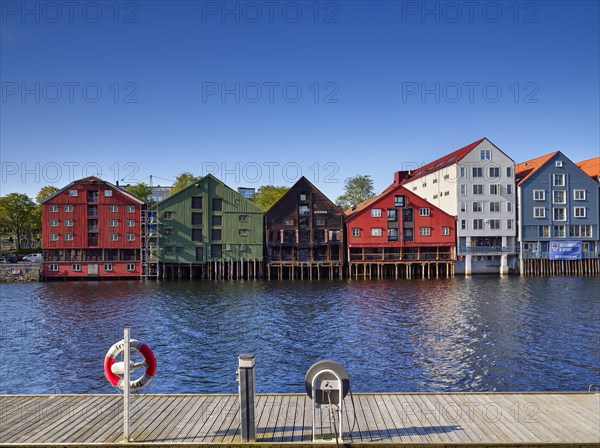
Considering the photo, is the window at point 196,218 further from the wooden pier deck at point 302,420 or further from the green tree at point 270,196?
the wooden pier deck at point 302,420

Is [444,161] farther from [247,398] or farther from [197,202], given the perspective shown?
[247,398]

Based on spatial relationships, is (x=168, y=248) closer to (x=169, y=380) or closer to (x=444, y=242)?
(x=444, y=242)

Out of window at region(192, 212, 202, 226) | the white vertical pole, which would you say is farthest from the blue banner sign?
the white vertical pole

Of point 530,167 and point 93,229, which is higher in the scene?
point 530,167

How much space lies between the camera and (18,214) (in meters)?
90.8

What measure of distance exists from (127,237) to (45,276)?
12606 mm

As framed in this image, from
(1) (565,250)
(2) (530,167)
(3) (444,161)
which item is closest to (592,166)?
(2) (530,167)

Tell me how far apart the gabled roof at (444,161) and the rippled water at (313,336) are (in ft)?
95.3

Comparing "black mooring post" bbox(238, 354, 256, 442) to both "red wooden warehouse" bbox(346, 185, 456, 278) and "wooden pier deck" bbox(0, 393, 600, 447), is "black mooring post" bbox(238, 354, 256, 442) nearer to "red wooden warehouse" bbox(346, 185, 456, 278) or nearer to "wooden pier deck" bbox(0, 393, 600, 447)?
"wooden pier deck" bbox(0, 393, 600, 447)

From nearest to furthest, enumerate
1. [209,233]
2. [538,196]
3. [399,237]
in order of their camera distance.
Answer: [209,233] → [399,237] → [538,196]

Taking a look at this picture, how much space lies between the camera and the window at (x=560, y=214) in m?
76.4

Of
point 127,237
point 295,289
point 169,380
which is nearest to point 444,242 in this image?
point 295,289

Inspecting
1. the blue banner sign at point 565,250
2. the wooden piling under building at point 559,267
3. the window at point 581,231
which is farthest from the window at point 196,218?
the window at point 581,231

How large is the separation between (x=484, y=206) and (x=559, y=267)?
52.3 ft
